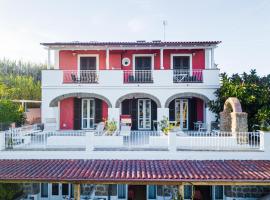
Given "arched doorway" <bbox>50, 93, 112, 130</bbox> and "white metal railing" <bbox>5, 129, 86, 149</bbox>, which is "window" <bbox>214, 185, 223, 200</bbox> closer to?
"white metal railing" <bbox>5, 129, 86, 149</bbox>

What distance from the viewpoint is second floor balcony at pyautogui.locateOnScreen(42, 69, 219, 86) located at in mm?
16984

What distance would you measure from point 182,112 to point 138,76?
13.3ft

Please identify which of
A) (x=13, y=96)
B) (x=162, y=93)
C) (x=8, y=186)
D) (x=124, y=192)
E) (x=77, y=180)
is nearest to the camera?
(x=77, y=180)

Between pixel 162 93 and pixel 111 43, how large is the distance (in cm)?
474

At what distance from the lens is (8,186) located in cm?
1256

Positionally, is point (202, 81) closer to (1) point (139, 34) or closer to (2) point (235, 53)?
(2) point (235, 53)

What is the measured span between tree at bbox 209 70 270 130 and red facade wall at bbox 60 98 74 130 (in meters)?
9.60

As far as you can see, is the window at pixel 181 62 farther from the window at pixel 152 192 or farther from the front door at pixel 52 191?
the front door at pixel 52 191

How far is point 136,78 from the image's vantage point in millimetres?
18125

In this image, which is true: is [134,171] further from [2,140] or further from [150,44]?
[150,44]

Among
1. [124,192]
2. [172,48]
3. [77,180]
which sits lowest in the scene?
[124,192]

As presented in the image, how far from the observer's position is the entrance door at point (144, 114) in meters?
19.1

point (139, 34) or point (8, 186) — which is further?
point (139, 34)

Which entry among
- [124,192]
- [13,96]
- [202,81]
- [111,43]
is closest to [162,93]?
[202,81]
